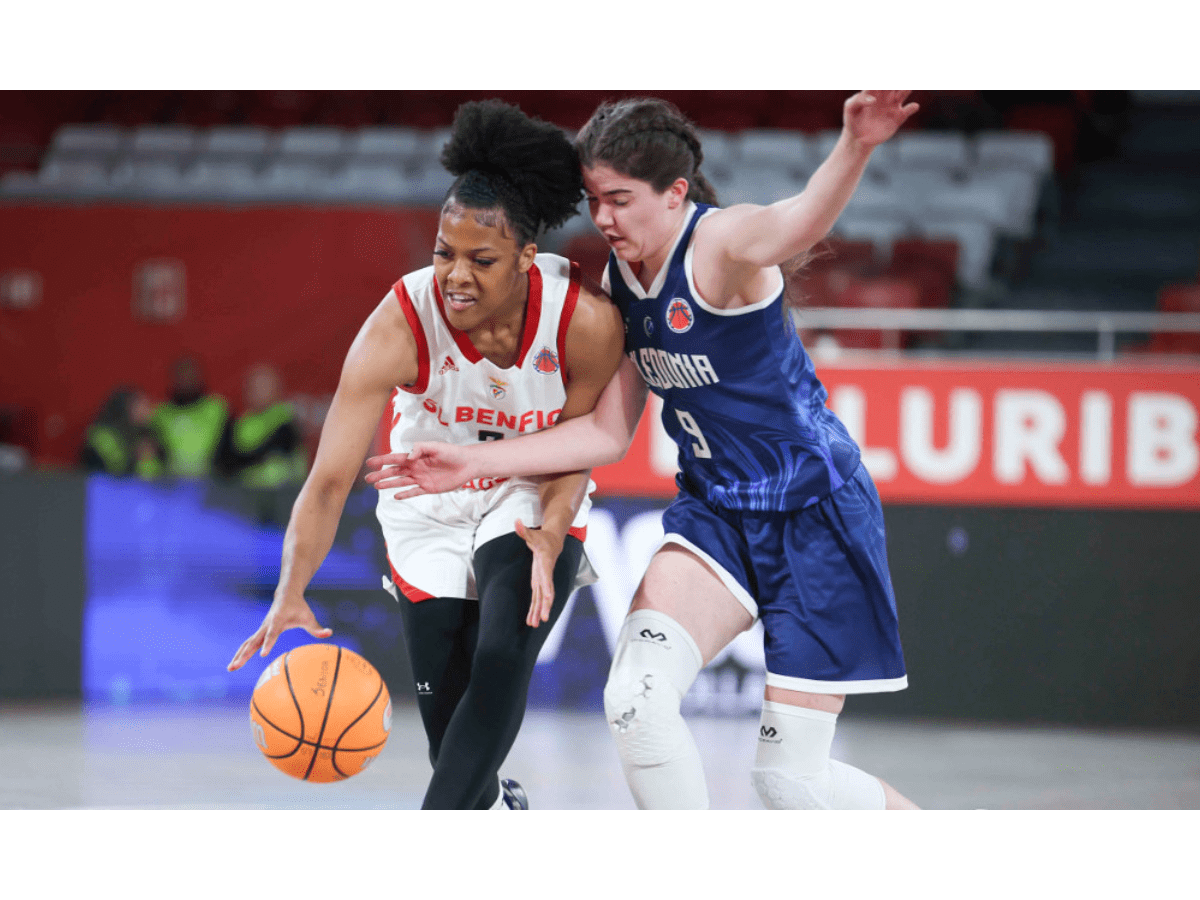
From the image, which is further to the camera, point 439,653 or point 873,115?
point 439,653

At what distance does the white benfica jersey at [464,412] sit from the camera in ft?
10.0

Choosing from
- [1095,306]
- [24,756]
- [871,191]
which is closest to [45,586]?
[24,756]

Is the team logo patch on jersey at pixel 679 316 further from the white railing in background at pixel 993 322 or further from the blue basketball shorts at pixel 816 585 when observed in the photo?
the white railing in background at pixel 993 322

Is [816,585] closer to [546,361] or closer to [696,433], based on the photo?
[696,433]

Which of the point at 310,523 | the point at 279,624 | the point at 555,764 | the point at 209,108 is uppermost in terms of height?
the point at 209,108

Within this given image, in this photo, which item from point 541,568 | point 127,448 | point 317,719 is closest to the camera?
point 541,568

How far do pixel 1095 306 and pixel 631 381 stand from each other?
6.49 meters

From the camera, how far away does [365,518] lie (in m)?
6.16

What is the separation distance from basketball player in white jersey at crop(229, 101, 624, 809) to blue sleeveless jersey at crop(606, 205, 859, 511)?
144 millimetres

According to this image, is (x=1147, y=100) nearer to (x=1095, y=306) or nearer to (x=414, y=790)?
(x=1095, y=306)

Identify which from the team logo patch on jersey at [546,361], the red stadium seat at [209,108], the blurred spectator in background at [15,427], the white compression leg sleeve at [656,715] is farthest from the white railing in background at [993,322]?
the red stadium seat at [209,108]

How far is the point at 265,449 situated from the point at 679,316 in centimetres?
468

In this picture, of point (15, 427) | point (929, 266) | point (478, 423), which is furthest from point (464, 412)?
point (15, 427)

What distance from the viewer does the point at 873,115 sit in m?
2.51
